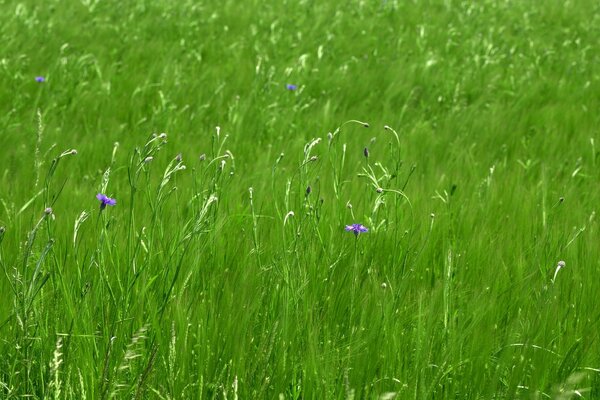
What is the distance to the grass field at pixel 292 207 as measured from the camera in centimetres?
172

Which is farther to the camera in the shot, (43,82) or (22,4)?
(22,4)

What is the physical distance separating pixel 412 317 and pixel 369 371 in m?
0.29

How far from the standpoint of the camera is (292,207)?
8.74ft

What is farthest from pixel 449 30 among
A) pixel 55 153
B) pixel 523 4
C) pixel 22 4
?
pixel 55 153

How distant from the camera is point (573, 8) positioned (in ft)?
28.7

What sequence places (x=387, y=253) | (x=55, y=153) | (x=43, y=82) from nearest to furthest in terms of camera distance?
(x=387, y=253)
(x=55, y=153)
(x=43, y=82)

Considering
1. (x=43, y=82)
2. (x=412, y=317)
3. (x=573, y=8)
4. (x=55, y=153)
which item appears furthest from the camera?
(x=573, y=8)

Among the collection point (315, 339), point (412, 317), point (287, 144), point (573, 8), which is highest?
point (315, 339)

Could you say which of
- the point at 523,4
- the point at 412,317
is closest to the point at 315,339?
the point at 412,317

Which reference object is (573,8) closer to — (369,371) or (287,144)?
(287,144)

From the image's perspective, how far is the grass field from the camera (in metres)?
1.72

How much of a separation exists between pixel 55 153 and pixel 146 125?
0.60 meters

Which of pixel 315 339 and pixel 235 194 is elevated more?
pixel 315 339

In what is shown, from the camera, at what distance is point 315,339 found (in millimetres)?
1615
